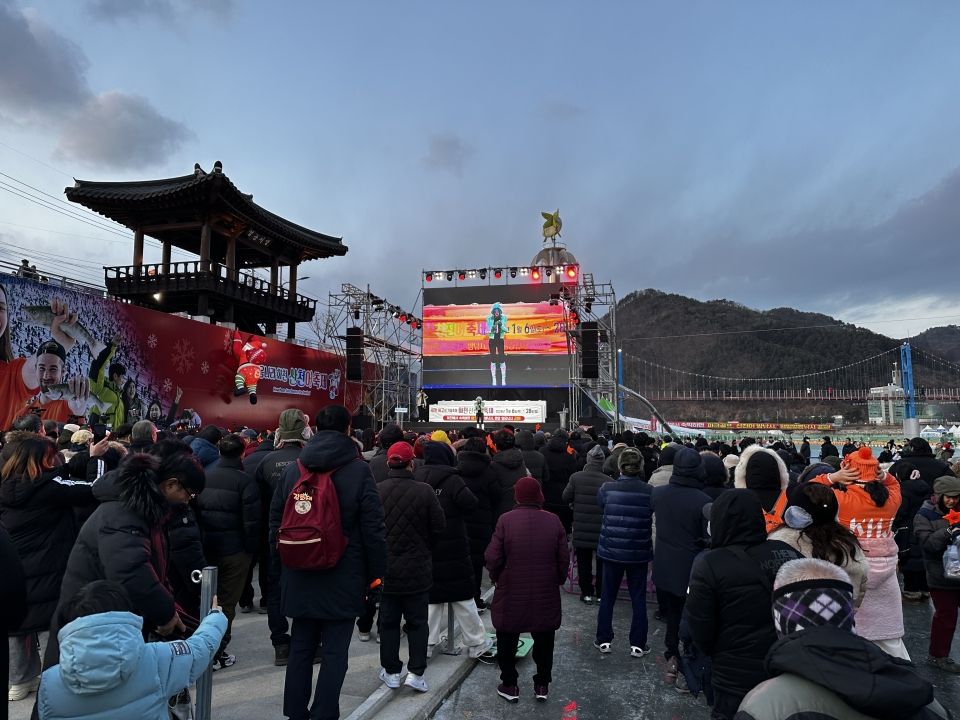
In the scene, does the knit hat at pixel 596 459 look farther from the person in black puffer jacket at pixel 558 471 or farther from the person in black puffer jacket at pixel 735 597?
the person in black puffer jacket at pixel 735 597

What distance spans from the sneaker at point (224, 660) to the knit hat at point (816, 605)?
3660 millimetres

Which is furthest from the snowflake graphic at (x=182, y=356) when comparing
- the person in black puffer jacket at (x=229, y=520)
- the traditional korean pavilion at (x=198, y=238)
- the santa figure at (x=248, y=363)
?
the person in black puffer jacket at (x=229, y=520)

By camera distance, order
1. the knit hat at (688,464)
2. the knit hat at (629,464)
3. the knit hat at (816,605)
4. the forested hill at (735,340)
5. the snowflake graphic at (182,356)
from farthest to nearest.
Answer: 1. the forested hill at (735,340)
2. the snowflake graphic at (182,356)
3. the knit hat at (629,464)
4. the knit hat at (688,464)
5. the knit hat at (816,605)

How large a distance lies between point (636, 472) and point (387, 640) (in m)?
2.11

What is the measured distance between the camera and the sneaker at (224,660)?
12.5 ft

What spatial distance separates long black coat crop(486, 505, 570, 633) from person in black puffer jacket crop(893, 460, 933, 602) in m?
4.01

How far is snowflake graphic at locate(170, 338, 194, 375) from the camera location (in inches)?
681

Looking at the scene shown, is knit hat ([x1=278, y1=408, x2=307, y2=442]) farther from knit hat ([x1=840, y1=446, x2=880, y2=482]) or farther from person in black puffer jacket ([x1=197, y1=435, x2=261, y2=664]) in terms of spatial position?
knit hat ([x1=840, y1=446, x2=880, y2=482])

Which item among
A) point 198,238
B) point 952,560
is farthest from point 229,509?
point 198,238

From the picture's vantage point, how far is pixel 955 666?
3.94 meters

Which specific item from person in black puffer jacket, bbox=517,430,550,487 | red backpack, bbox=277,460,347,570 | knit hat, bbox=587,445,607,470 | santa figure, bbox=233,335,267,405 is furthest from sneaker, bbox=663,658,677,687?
santa figure, bbox=233,335,267,405

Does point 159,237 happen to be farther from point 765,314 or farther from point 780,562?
point 765,314

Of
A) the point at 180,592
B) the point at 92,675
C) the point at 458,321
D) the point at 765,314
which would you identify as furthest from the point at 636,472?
the point at 765,314

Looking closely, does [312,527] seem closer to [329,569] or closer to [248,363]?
[329,569]
